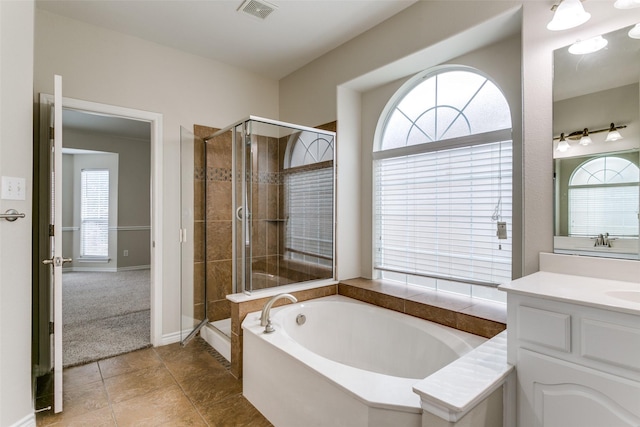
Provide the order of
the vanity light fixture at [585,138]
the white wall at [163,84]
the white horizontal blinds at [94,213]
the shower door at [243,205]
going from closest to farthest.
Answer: the vanity light fixture at [585,138], the white wall at [163,84], the shower door at [243,205], the white horizontal blinds at [94,213]

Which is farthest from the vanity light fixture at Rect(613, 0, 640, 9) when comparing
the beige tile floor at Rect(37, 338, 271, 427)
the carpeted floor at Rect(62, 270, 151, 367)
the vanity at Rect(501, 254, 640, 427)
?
the carpeted floor at Rect(62, 270, 151, 367)

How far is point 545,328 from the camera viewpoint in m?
1.21

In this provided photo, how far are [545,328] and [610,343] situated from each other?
18 centimetres

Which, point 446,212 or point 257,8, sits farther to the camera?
point 446,212

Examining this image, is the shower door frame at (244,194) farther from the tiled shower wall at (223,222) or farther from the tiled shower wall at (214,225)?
the tiled shower wall at (214,225)

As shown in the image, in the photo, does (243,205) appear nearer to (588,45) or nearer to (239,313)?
(239,313)

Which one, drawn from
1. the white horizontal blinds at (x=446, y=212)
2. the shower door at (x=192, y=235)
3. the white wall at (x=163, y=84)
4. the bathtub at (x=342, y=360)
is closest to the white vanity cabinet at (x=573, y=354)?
the bathtub at (x=342, y=360)

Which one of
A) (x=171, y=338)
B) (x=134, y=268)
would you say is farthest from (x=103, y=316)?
(x=134, y=268)

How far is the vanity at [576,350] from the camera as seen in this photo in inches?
41.3

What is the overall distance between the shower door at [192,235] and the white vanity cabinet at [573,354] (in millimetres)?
2493

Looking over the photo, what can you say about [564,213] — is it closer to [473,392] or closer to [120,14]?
[473,392]

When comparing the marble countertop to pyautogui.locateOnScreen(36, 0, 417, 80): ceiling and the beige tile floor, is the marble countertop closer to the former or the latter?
the beige tile floor

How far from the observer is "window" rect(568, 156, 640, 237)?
148 cm

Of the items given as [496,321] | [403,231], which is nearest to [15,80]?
[403,231]
